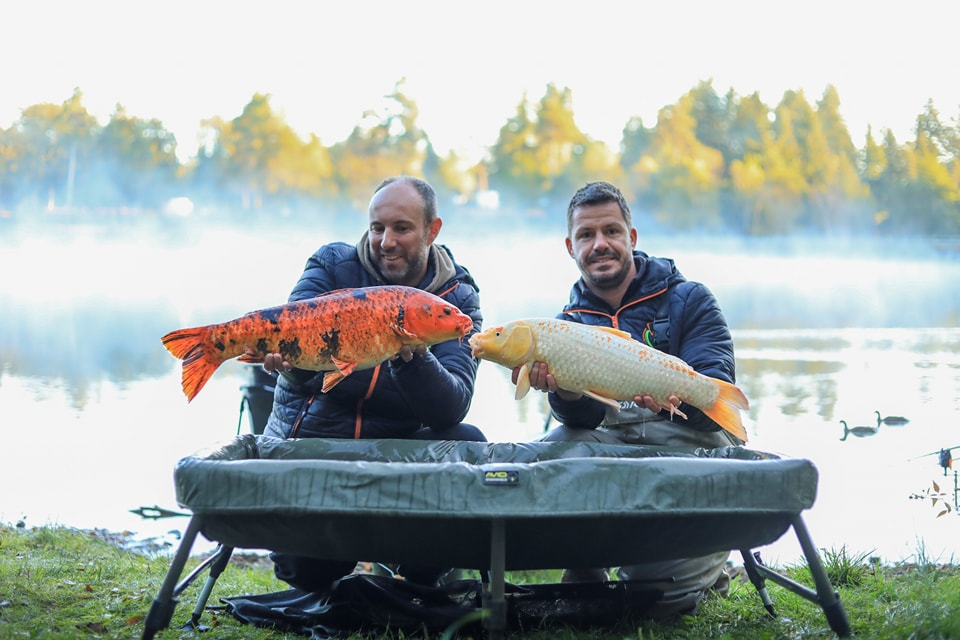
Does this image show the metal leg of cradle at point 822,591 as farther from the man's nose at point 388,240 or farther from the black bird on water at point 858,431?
the black bird on water at point 858,431

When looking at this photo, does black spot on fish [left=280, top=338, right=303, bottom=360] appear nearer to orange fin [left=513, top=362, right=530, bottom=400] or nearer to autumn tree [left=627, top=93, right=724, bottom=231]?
orange fin [left=513, top=362, right=530, bottom=400]

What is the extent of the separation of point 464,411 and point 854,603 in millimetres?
1075

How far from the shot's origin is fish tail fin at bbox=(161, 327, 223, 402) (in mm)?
2004

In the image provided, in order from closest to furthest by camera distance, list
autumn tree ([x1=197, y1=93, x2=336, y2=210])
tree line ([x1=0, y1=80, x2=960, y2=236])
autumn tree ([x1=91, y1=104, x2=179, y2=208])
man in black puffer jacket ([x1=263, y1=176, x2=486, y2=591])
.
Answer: man in black puffer jacket ([x1=263, y1=176, x2=486, y2=591]) < tree line ([x1=0, y1=80, x2=960, y2=236]) < autumn tree ([x1=91, y1=104, x2=179, y2=208]) < autumn tree ([x1=197, y1=93, x2=336, y2=210])

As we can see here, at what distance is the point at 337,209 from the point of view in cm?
1459

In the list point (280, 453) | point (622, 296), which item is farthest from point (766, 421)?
point (280, 453)

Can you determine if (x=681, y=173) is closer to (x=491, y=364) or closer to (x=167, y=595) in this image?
(x=491, y=364)

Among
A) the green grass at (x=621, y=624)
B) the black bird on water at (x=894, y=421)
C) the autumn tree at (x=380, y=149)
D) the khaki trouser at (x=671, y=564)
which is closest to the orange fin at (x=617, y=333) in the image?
the khaki trouser at (x=671, y=564)

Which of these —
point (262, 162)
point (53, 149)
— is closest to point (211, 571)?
point (262, 162)

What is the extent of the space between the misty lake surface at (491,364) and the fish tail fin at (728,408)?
85cm

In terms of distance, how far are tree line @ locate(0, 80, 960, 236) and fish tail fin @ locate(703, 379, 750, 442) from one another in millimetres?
12093

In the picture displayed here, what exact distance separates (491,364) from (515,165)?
3377mm

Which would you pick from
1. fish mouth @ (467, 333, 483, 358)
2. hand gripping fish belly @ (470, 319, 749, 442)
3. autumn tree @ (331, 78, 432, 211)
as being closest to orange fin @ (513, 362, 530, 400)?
hand gripping fish belly @ (470, 319, 749, 442)

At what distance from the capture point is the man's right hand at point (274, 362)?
2041 mm
